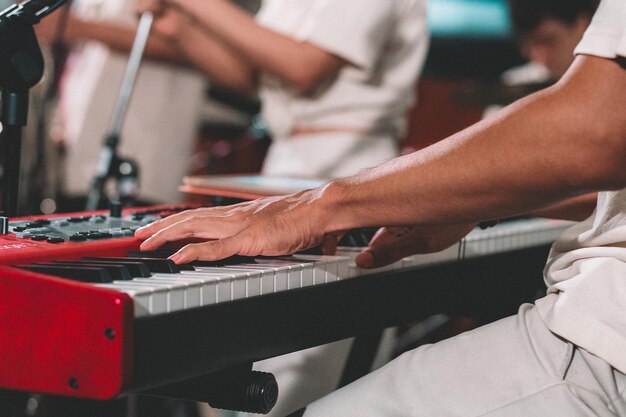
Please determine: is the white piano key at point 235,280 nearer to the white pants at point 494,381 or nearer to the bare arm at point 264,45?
the white pants at point 494,381

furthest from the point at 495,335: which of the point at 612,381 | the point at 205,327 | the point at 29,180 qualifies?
the point at 29,180

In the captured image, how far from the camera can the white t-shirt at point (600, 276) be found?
0.93 meters

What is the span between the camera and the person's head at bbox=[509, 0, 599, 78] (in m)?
2.84

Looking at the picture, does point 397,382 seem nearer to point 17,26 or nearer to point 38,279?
point 38,279

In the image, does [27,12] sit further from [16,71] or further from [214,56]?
[214,56]

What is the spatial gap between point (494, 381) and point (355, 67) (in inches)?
54.9

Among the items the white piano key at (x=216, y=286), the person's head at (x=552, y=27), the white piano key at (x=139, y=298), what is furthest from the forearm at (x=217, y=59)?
the white piano key at (x=139, y=298)

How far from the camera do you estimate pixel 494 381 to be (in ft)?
3.29

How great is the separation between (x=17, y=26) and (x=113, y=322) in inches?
22.6

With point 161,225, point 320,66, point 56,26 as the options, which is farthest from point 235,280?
point 56,26

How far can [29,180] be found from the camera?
10.0 feet

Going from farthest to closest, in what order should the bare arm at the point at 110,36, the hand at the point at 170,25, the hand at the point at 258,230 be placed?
the bare arm at the point at 110,36 < the hand at the point at 170,25 < the hand at the point at 258,230

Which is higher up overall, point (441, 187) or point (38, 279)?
point (441, 187)

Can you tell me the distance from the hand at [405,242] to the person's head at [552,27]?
1714mm
